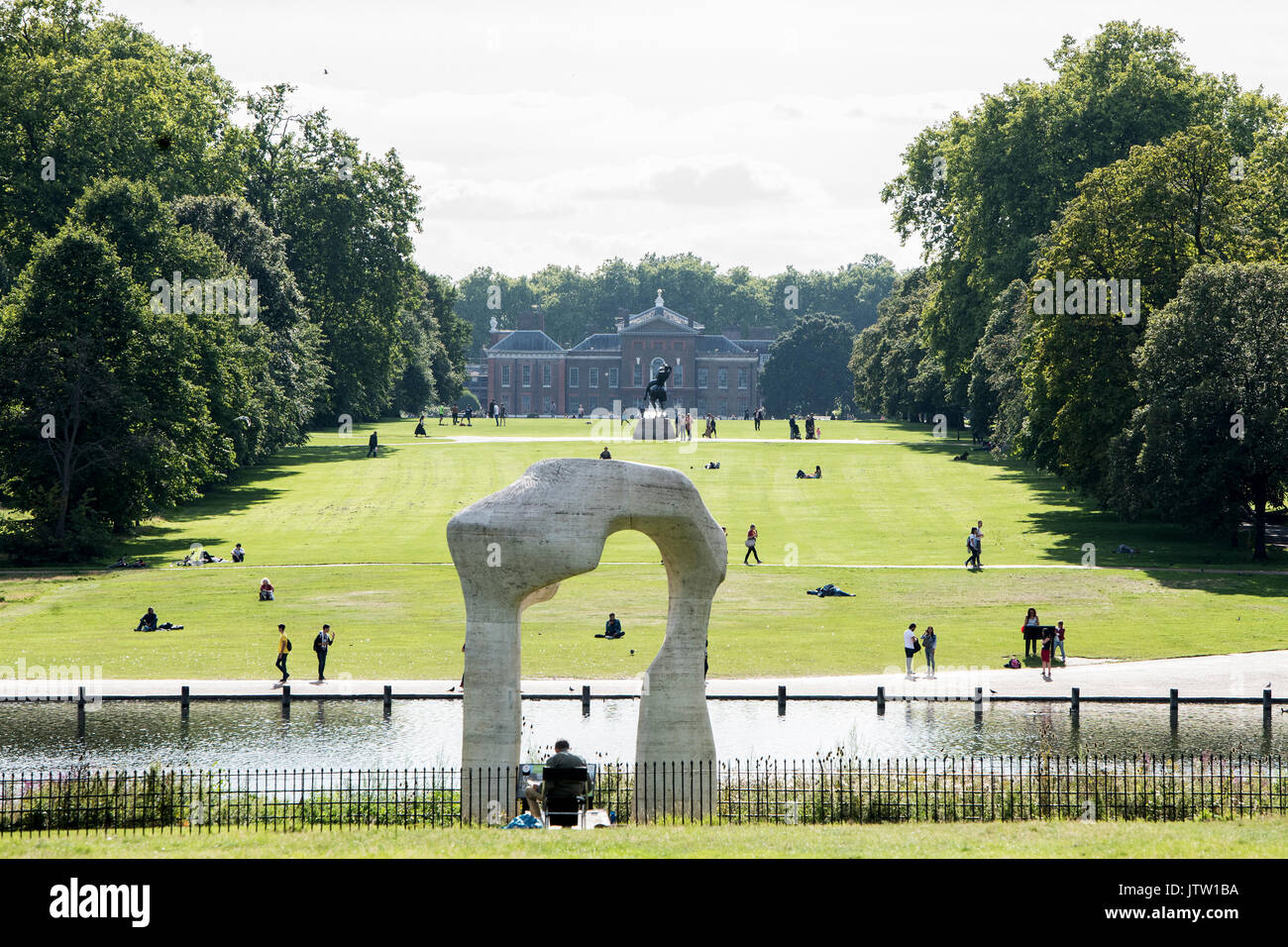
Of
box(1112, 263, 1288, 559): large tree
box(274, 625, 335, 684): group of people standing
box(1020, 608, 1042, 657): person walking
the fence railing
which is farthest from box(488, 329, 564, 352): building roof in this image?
the fence railing

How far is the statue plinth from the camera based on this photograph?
84.9m

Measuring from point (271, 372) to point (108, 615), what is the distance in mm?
32078

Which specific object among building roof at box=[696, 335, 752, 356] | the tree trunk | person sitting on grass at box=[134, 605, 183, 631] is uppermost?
building roof at box=[696, 335, 752, 356]

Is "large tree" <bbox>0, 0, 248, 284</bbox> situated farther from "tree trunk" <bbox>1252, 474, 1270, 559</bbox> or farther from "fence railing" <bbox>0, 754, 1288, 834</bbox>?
"tree trunk" <bbox>1252, 474, 1270, 559</bbox>

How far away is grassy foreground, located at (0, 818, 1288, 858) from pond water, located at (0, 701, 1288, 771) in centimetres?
798

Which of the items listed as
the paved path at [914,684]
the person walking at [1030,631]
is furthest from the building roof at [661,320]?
the paved path at [914,684]

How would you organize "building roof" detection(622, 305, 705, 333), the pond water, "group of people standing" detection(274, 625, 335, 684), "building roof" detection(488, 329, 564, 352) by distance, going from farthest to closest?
"building roof" detection(488, 329, 564, 352), "building roof" detection(622, 305, 705, 333), "group of people standing" detection(274, 625, 335, 684), the pond water

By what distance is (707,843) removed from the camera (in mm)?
15188

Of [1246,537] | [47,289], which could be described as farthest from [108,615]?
[1246,537]

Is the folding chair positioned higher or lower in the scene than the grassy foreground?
lower

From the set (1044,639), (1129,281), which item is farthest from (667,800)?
(1129,281)

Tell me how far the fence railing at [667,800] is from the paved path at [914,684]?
8726 mm

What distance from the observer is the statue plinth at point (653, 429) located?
84.9m
